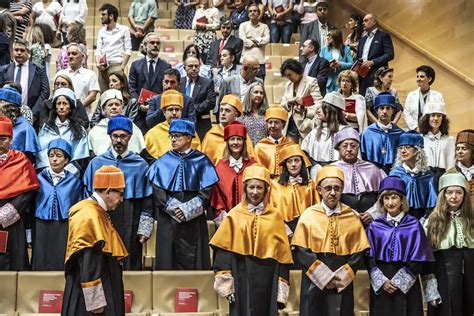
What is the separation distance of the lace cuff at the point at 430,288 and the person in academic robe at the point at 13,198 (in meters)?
3.07

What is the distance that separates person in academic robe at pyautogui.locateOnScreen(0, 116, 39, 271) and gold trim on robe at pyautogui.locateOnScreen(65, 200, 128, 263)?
3.95ft

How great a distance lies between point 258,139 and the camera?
8.31m

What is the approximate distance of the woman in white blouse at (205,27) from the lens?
1122cm

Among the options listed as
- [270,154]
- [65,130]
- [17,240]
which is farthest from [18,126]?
[270,154]

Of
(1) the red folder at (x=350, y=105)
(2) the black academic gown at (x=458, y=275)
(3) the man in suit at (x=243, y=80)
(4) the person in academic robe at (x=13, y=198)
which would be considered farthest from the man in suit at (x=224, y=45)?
(2) the black academic gown at (x=458, y=275)

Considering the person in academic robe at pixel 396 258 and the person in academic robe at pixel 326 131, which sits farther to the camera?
the person in academic robe at pixel 326 131

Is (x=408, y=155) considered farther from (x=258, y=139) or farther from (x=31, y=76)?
(x=31, y=76)

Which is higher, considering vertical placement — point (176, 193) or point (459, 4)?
point (459, 4)

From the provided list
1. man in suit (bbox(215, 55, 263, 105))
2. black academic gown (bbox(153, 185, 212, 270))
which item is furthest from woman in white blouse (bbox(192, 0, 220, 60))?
black academic gown (bbox(153, 185, 212, 270))

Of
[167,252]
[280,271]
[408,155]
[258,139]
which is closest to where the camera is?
[280,271]

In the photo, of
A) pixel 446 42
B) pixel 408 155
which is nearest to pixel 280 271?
pixel 408 155

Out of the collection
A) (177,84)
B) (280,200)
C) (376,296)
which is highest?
(177,84)

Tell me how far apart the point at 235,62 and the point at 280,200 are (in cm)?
317

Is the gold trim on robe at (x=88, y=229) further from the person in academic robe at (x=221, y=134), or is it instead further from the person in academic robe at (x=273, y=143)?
the person in academic robe at (x=273, y=143)
